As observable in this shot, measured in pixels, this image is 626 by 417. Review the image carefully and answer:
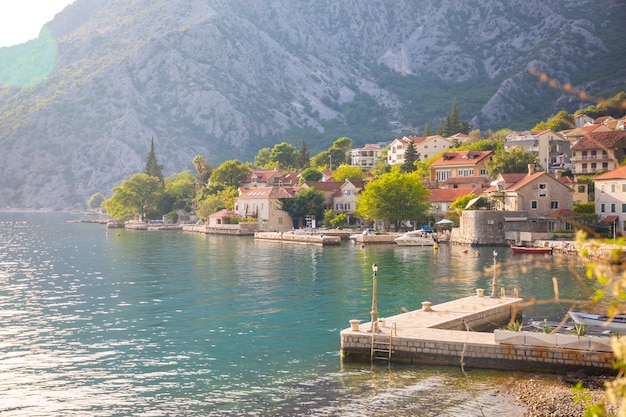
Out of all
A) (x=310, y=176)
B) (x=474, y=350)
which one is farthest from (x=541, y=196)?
(x=310, y=176)

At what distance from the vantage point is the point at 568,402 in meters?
26.3

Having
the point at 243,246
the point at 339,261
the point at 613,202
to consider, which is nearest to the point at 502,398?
the point at 339,261

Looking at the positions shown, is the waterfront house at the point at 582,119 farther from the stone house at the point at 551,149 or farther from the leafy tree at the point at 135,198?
the leafy tree at the point at 135,198

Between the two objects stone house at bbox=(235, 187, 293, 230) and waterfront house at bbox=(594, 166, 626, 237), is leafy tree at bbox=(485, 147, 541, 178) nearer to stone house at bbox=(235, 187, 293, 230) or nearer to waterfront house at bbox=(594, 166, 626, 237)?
waterfront house at bbox=(594, 166, 626, 237)

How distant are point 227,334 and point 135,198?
147 m

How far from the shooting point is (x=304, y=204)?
134750 millimetres

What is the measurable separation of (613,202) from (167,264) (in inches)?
2229

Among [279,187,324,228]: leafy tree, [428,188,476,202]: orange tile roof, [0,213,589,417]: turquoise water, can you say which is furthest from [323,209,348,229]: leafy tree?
[0,213,589,417]: turquoise water

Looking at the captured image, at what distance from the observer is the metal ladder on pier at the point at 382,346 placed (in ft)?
107

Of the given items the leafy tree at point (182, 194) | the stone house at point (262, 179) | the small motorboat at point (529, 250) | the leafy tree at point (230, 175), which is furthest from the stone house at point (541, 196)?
the leafy tree at point (182, 194)

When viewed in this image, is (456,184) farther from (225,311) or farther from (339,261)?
(225,311)

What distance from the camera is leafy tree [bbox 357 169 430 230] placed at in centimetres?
11469

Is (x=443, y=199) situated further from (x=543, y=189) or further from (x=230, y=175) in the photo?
(x=230, y=175)

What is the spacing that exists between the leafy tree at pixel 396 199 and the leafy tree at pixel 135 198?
3267 inches
